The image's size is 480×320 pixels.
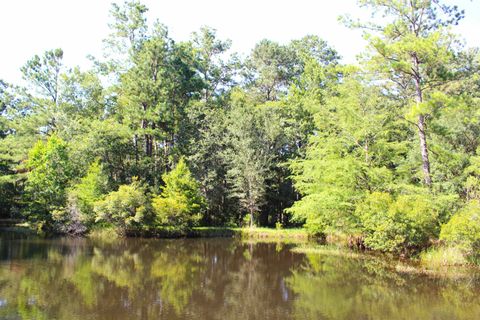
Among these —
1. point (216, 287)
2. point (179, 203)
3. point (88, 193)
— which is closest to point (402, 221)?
point (216, 287)

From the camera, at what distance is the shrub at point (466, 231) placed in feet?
53.4

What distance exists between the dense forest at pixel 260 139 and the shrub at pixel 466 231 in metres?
0.07

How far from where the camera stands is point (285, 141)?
124ft

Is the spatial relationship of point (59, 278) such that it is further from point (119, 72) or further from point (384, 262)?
point (119, 72)

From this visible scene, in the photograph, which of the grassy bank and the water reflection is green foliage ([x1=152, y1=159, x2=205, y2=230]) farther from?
the water reflection

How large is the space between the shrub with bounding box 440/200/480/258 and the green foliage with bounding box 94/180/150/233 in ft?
64.0

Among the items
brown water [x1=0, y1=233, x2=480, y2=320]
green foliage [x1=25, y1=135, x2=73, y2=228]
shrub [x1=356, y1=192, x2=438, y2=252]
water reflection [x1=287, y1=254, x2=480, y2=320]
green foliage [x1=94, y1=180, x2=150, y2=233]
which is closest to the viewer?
brown water [x1=0, y1=233, x2=480, y2=320]

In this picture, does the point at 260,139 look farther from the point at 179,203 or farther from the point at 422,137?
the point at 422,137

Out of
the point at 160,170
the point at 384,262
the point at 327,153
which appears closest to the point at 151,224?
the point at 160,170

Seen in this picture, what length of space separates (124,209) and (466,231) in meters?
21.4

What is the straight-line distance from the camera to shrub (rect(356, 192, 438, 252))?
744 inches

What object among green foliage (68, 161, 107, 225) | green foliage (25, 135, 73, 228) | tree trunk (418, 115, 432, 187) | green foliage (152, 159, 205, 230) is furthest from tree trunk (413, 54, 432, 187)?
green foliage (25, 135, 73, 228)

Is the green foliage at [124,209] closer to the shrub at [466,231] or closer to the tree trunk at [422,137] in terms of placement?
the tree trunk at [422,137]

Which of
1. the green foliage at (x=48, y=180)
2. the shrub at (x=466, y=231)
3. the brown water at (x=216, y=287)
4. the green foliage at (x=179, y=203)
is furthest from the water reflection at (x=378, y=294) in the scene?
the green foliage at (x=48, y=180)
